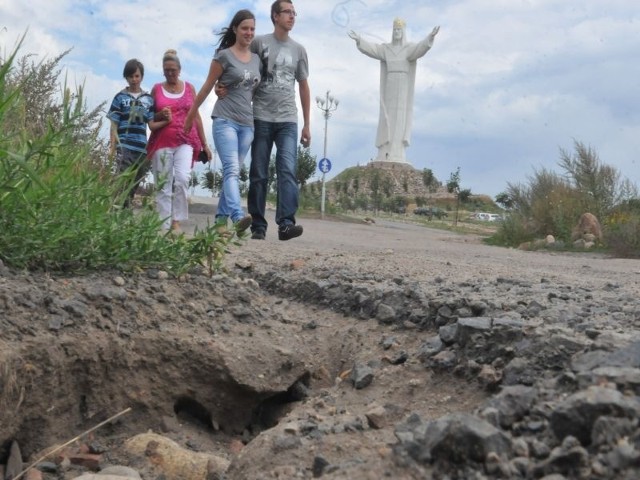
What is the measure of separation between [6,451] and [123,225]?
1.00 meters

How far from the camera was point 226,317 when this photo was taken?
11.0 ft

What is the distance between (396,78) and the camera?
1854 inches

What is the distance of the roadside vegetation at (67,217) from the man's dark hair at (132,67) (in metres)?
2.87

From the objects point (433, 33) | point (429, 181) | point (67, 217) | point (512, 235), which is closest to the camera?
Answer: point (67, 217)

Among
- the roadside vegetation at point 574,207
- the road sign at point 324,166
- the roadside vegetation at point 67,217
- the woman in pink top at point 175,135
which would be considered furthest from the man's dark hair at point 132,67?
the road sign at point 324,166

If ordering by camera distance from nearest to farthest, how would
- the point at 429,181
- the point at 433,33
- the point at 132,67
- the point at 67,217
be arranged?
the point at 67,217
the point at 132,67
the point at 433,33
the point at 429,181

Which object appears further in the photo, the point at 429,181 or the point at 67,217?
the point at 429,181

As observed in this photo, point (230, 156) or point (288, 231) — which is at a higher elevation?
point (230, 156)

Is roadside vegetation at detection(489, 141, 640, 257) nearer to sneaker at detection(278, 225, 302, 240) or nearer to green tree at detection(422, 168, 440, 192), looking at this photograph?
sneaker at detection(278, 225, 302, 240)

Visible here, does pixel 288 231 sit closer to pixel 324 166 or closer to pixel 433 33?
pixel 324 166

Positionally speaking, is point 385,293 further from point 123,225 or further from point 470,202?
point 470,202

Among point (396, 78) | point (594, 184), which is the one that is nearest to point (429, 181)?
point (396, 78)

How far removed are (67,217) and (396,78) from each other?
149 ft

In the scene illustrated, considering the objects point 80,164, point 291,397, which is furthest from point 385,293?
point 80,164
